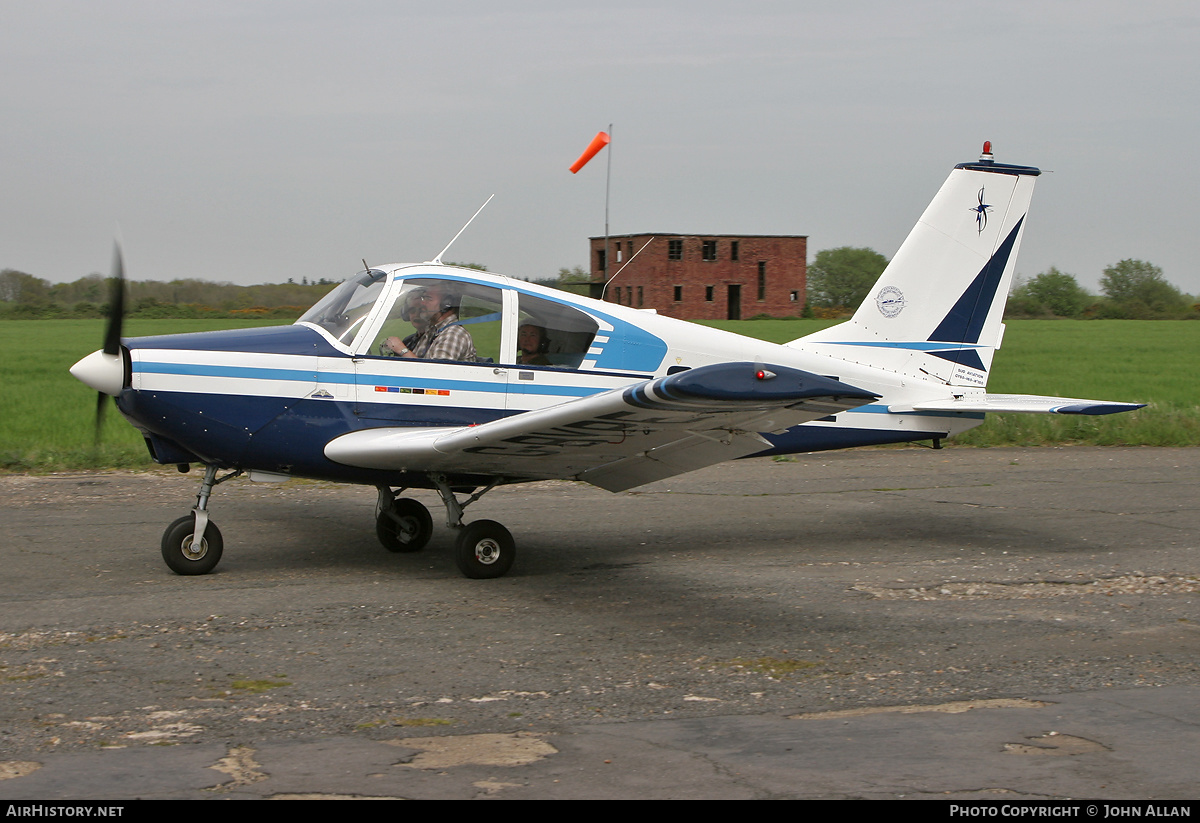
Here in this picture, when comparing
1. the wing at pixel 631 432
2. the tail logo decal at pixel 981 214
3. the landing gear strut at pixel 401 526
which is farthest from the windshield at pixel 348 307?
the tail logo decal at pixel 981 214

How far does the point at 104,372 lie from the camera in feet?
21.5

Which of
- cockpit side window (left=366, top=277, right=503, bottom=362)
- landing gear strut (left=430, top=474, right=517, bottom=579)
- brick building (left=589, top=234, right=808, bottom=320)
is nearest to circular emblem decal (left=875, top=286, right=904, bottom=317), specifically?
cockpit side window (left=366, top=277, right=503, bottom=362)

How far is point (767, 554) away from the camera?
797 cm

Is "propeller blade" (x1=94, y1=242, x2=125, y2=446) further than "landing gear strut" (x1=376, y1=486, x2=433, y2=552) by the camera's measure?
No

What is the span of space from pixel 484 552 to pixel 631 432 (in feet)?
5.14

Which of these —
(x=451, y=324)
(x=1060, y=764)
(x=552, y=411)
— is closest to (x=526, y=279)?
(x=451, y=324)

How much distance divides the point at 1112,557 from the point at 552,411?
461 cm

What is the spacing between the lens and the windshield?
7.10 m

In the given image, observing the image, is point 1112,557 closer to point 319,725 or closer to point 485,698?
point 485,698

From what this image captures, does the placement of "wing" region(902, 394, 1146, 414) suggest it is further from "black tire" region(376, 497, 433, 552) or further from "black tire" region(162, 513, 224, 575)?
"black tire" region(162, 513, 224, 575)

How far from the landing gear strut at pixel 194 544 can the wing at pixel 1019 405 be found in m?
5.09

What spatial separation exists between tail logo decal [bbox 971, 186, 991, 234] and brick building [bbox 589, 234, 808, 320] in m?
51.4

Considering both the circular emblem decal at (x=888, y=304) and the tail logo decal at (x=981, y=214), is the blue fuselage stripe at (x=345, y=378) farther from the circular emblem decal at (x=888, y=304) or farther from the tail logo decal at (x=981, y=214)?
Answer: the tail logo decal at (x=981, y=214)

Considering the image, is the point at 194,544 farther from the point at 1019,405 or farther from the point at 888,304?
the point at 1019,405
